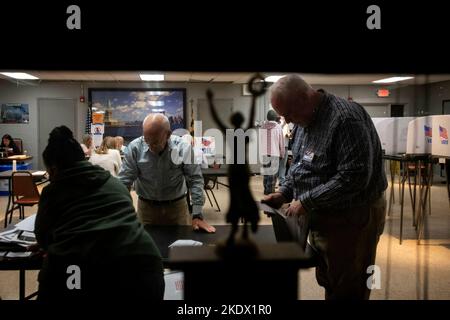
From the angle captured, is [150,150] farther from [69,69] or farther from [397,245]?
[397,245]

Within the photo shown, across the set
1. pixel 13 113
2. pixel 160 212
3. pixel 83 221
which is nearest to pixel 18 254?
pixel 83 221

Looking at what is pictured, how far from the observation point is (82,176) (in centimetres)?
141

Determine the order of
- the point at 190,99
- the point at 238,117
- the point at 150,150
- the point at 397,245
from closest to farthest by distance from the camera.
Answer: the point at 238,117, the point at 150,150, the point at 397,245, the point at 190,99

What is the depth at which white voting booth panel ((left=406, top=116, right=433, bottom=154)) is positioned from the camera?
457 centimetres

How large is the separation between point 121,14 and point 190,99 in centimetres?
914

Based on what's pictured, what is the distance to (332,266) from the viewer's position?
5.78 ft

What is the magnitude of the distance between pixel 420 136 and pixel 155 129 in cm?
354

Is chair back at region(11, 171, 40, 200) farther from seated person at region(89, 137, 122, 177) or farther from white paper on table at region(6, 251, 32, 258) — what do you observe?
white paper on table at region(6, 251, 32, 258)

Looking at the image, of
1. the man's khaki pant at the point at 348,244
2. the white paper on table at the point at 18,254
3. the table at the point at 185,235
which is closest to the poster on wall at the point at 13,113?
the white paper on table at the point at 18,254

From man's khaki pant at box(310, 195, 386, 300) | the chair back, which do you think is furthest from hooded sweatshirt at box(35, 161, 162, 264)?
the chair back

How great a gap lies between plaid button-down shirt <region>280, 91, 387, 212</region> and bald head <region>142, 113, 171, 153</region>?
93 cm

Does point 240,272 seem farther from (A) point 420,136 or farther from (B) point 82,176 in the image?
(A) point 420,136
